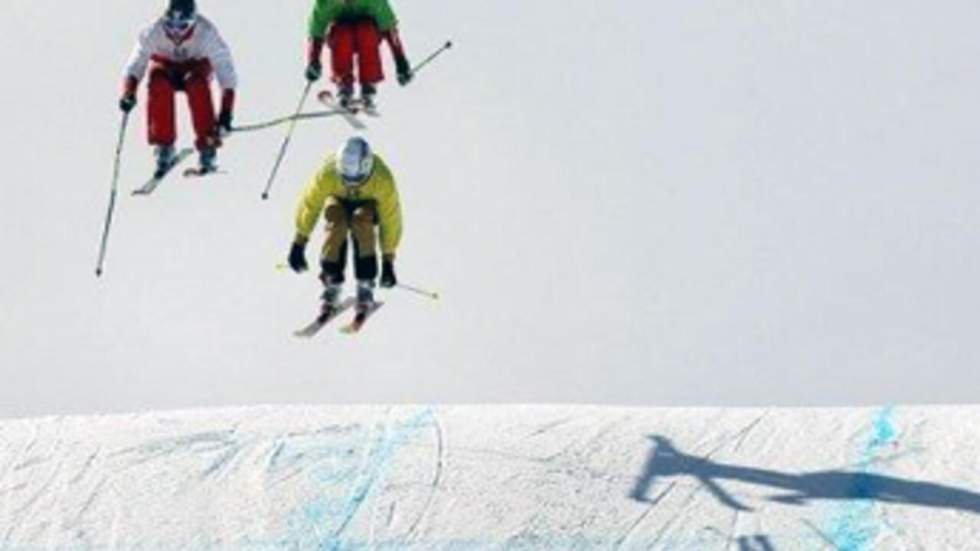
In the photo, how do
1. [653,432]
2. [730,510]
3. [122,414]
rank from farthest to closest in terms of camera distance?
[122,414] → [653,432] → [730,510]

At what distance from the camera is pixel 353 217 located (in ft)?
59.1

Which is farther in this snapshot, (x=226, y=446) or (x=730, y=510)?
(x=226, y=446)

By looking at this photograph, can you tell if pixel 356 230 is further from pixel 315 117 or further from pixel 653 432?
pixel 653 432

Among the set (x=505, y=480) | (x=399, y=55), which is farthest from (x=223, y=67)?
(x=505, y=480)

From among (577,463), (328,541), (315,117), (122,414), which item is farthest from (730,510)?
(122,414)

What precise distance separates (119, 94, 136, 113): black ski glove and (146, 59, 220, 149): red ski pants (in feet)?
0.54

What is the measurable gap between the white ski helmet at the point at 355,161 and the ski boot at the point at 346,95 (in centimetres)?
102

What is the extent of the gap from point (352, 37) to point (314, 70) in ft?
1.24

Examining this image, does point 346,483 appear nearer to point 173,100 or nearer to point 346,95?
point 346,95

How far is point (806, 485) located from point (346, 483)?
10.5ft

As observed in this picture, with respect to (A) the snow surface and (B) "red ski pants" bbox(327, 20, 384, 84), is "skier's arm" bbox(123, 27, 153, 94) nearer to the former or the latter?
(B) "red ski pants" bbox(327, 20, 384, 84)

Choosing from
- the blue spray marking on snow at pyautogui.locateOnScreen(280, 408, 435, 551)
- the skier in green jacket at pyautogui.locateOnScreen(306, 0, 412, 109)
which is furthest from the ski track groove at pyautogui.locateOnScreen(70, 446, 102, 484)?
the skier in green jacket at pyautogui.locateOnScreen(306, 0, 412, 109)

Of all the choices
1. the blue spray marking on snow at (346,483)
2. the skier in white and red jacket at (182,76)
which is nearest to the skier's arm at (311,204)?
the skier in white and red jacket at (182,76)

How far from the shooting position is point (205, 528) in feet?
58.5
